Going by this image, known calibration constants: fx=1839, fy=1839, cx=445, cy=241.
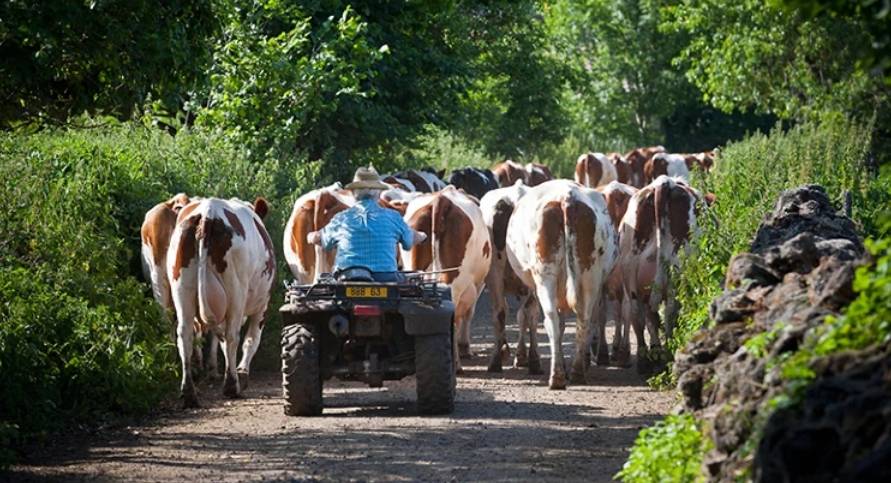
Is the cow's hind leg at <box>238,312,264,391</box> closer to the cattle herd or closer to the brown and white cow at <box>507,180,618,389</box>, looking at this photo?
the cattle herd

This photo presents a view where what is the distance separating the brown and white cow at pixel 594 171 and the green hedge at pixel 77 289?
78.2 feet

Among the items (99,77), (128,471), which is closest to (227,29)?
(99,77)

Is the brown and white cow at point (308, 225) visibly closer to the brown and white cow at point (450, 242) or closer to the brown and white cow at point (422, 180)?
the brown and white cow at point (450, 242)

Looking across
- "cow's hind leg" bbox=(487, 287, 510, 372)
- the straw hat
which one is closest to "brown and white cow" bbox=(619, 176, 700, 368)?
"cow's hind leg" bbox=(487, 287, 510, 372)

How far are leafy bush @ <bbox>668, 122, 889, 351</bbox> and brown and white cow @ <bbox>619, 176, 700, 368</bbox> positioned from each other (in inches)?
18.5

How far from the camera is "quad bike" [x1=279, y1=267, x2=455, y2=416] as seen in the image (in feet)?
50.6

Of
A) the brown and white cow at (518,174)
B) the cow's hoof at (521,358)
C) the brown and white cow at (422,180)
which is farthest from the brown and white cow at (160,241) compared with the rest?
the brown and white cow at (518,174)

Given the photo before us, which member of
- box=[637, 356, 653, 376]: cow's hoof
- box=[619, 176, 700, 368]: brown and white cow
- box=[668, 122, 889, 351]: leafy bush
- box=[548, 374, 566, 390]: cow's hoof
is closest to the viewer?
box=[668, 122, 889, 351]: leafy bush

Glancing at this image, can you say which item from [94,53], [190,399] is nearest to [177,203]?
[190,399]

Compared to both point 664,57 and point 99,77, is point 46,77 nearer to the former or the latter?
point 99,77

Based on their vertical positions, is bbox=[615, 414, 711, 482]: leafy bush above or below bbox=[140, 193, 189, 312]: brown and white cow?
below

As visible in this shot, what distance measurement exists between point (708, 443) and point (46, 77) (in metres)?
7.03

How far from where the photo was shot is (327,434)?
47.4 feet

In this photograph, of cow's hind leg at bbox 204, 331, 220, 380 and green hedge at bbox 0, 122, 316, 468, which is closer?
green hedge at bbox 0, 122, 316, 468
